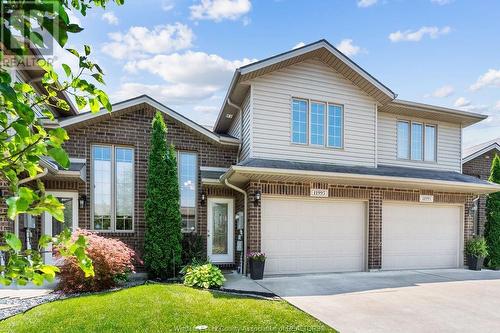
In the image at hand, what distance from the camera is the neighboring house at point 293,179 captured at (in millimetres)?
9250

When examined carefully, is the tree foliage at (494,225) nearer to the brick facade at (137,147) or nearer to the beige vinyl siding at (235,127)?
the brick facade at (137,147)

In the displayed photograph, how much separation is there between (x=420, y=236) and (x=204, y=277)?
732cm

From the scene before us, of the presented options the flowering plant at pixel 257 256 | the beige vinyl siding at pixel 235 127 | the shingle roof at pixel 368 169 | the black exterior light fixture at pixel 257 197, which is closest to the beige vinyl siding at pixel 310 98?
the shingle roof at pixel 368 169

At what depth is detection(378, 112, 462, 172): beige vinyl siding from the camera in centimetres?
1127

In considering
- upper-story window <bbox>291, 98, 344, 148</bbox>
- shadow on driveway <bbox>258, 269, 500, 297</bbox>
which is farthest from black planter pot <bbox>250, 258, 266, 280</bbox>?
upper-story window <bbox>291, 98, 344, 148</bbox>

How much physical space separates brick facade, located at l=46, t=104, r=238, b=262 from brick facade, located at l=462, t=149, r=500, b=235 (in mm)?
10381

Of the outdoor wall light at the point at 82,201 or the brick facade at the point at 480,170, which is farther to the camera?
the brick facade at the point at 480,170

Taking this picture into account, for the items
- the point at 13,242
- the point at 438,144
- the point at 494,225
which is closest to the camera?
the point at 13,242

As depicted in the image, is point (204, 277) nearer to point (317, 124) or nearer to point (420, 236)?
point (317, 124)

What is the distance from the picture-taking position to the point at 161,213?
880 cm

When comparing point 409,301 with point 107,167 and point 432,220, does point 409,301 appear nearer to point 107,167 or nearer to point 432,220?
point 432,220

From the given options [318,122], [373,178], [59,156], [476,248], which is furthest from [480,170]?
[59,156]

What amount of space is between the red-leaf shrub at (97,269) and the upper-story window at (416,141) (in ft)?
31.1

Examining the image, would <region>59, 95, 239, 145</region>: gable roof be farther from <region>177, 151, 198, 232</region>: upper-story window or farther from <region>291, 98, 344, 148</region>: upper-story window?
<region>291, 98, 344, 148</region>: upper-story window
